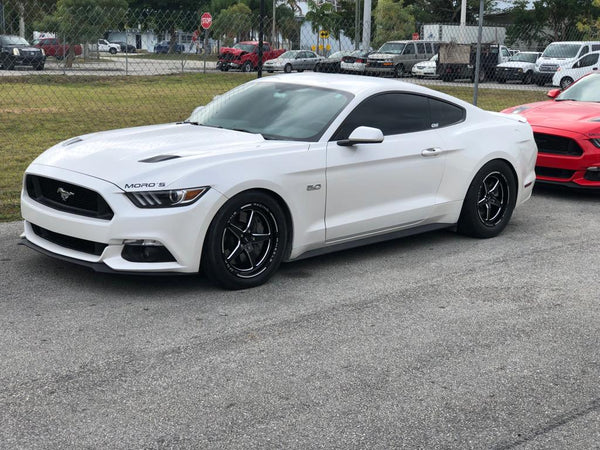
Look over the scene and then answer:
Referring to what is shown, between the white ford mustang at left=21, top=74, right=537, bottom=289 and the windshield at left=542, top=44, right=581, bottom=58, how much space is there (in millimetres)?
27774

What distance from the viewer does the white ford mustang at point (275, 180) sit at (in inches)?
215

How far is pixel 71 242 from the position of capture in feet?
18.7

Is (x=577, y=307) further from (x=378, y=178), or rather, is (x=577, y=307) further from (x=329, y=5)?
(x=329, y=5)

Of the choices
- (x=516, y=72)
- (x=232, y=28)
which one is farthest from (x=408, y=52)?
(x=232, y=28)

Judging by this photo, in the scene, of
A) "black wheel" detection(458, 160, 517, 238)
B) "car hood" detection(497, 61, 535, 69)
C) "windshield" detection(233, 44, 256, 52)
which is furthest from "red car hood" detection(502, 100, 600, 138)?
"windshield" detection(233, 44, 256, 52)

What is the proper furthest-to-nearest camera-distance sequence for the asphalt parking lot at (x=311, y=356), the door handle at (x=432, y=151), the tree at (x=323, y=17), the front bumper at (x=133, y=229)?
the tree at (x=323, y=17), the door handle at (x=432, y=151), the front bumper at (x=133, y=229), the asphalt parking lot at (x=311, y=356)

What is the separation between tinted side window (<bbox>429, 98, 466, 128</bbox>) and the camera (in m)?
7.22

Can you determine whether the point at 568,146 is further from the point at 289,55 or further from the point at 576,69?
the point at 289,55

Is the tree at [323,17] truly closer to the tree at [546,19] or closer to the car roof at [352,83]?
the tree at [546,19]

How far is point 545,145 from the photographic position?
978cm

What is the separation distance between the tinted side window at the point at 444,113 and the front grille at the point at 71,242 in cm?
311

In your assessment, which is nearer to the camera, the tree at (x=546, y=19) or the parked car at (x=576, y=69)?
the parked car at (x=576, y=69)

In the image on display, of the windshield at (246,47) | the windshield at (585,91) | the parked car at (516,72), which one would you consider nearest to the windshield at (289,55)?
the windshield at (246,47)

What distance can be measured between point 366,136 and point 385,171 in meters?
0.49
